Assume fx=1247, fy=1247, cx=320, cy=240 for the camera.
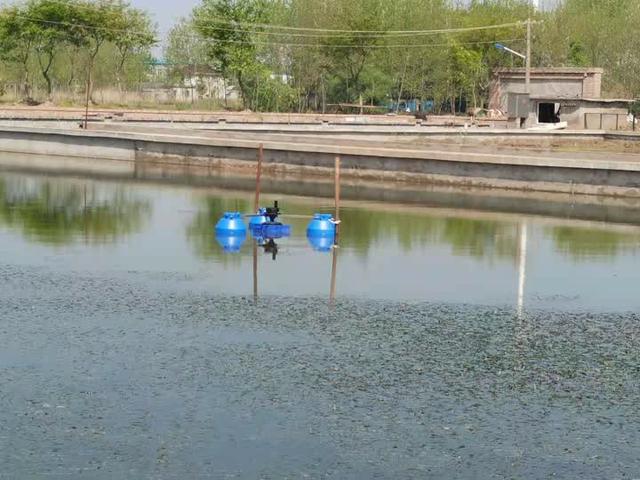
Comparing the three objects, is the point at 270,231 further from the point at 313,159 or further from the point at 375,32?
the point at 375,32

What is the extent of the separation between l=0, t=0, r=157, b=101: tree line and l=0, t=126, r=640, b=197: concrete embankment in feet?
58.0

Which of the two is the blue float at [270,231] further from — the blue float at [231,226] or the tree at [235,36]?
the tree at [235,36]

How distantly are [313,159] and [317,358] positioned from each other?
29747 mm

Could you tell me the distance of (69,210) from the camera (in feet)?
124

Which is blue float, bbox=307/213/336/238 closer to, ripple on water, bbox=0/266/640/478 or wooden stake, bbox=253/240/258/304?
wooden stake, bbox=253/240/258/304

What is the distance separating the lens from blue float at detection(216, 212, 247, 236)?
31.7 m

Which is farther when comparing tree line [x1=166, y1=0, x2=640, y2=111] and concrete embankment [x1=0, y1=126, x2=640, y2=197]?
tree line [x1=166, y1=0, x2=640, y2=111]

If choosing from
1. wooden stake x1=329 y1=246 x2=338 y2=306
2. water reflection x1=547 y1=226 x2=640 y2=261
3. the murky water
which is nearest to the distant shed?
water reflection x1=547 y1=226 x2=640 y2=261

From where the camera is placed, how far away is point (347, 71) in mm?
88750

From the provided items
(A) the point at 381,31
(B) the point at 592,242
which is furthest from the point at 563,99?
(B) the point at 592,242

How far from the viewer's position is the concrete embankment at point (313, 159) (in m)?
42.6

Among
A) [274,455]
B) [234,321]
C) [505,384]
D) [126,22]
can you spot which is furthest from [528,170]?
[126,22]

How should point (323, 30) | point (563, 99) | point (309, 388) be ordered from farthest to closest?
point (323, 30) < point (563, 99) < point (309, 388)

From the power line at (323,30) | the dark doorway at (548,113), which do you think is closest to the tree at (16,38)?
the power line at (323,30)
